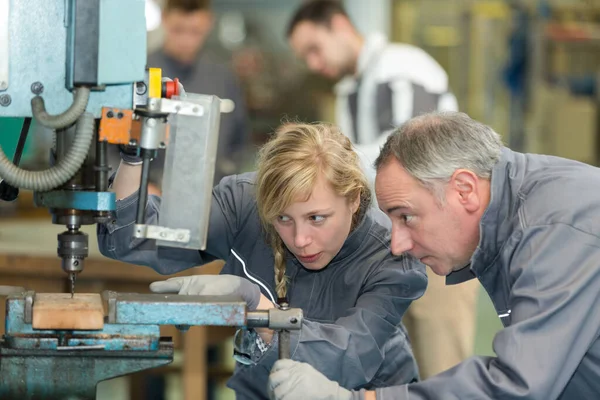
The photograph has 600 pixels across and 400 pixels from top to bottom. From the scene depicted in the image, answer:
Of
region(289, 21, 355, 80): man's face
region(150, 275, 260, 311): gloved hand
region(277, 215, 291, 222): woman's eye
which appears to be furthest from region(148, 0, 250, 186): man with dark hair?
region(150, 275, 260, 311): gloved hand

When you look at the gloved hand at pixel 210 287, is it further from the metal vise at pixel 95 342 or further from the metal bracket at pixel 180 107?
the metal bracket at pixel 180 107

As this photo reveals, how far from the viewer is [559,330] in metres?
1.39

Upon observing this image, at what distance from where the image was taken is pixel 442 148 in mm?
1576

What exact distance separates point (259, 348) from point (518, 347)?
464 millimetres

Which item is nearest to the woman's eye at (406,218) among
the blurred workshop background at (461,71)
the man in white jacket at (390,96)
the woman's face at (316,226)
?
the woman's face at (316,226)

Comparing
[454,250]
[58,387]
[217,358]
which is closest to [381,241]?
[454,250]

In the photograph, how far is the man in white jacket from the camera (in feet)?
9.32

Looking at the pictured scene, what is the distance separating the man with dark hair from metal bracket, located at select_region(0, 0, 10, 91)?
2.45 metres

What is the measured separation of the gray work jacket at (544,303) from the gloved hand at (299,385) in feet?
0.25

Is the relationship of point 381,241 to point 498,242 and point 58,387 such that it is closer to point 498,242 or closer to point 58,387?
point 498,242

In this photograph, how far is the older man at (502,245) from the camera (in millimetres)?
1393

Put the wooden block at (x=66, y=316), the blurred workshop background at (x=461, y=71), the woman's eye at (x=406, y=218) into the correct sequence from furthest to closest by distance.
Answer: the blurred workshop background at (x=461, y=71), the woman's eye at (x=406, y=218), the wooden block at (x=66, y=316)

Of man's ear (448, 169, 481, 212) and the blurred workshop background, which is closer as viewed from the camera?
man's ear (448, 169, 481, 212)

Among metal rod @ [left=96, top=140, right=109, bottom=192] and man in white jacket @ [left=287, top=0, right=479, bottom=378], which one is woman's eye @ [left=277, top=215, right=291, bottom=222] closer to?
metal rod @ [left=96, top=140, right=109, bottom=192]
